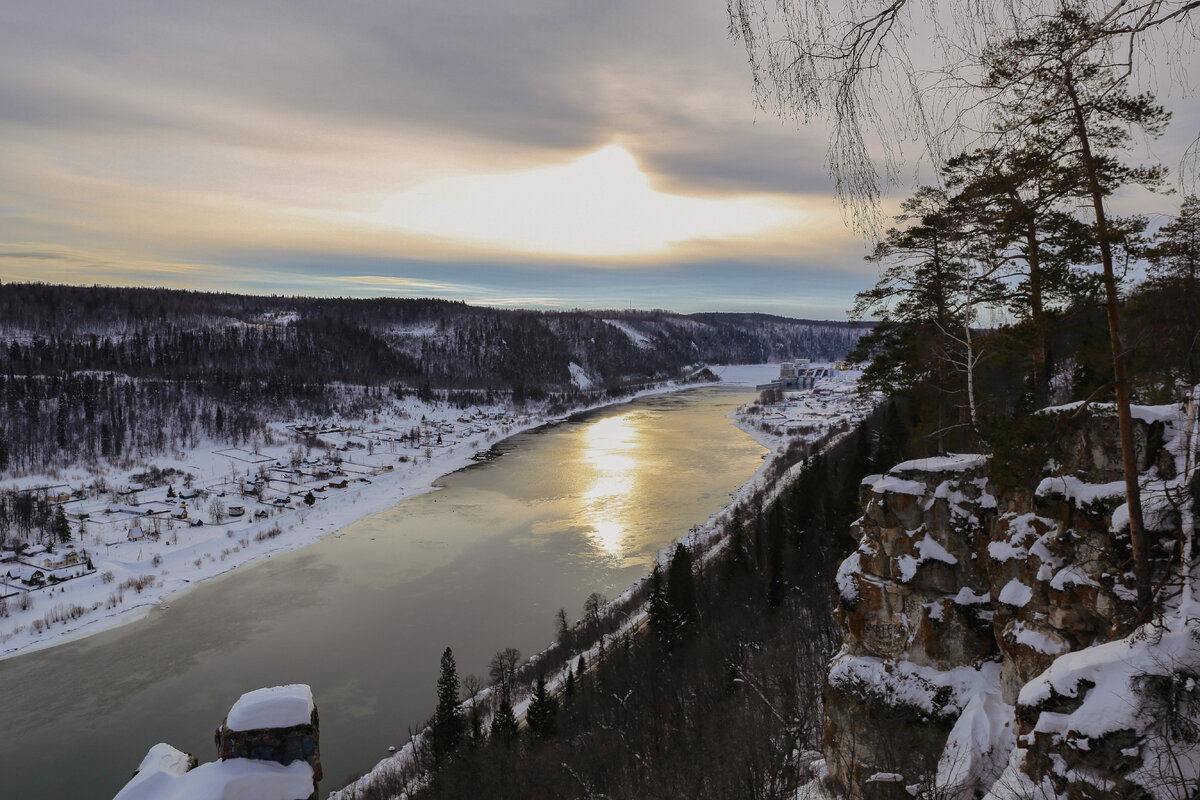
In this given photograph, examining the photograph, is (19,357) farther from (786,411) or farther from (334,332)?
(786,411)

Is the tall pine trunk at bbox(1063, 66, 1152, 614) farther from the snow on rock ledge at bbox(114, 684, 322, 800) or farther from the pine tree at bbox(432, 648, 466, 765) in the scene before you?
the pine tree at bbox(432, 648, 466, 765)

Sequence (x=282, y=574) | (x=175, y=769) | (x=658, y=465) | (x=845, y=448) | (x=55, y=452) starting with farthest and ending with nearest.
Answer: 1. (x=55, y=452)
2. (x=658, y=465)
3. (x=845, y=448)
4. (x=282, y=574)
5. (x=175, y=769)

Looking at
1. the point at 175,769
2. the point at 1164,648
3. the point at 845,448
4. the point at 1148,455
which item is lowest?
the point at 845,448

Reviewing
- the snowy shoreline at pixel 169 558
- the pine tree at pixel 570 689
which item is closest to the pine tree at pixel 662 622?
the pine tree at pixel 570 689

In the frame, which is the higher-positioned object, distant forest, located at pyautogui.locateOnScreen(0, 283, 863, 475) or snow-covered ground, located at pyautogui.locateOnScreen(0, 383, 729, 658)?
distant forest, located at pyautogui.locateOnScreen(0, 283, 863, 475)

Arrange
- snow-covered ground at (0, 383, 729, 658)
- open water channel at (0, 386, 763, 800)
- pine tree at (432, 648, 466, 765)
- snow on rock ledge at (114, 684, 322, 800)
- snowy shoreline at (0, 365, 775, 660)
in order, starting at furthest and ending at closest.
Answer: snow-covered ground at (0, 383, 729, 658) < snowy shoreline at (0, 365, 775, 660) < open water channel at (0, 386, 763, 800) < pine tree at (432, 648, 466, 765) < snow on rock ledge at (114, 684, 322, 800)

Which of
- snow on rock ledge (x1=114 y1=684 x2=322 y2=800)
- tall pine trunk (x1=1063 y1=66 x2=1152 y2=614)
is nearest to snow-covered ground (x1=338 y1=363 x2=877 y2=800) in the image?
tall pine trunk (x1=1063 y1=66 x2=1152 y2=614)

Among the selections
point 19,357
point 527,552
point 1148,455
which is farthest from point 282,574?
point 19,357

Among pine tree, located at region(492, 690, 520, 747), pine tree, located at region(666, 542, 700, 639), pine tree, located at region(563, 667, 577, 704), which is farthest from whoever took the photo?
pine tree, located at region(666, 542, 700, 639)
